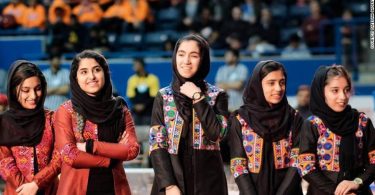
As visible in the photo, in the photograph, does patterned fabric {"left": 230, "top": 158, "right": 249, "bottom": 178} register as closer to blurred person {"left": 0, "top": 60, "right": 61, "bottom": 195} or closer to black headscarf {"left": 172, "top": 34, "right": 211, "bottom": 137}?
black headscarf {"left": 172, "top": 34, "right": 211, "bottom": 137}

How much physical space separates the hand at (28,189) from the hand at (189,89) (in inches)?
45.6

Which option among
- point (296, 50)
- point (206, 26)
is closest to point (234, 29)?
Result: point (206, 26)

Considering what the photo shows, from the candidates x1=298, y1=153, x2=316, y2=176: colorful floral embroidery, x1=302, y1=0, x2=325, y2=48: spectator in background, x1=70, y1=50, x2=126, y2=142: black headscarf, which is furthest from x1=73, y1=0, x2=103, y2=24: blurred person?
x1=298, y1=153, x2=316, y2=176: colorful floral embroidery

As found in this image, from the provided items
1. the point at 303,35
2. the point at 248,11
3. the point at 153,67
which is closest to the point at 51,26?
the point at 153,67

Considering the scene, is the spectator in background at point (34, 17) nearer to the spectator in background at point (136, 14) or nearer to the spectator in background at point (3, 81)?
the spectator in background at point (3, 81)

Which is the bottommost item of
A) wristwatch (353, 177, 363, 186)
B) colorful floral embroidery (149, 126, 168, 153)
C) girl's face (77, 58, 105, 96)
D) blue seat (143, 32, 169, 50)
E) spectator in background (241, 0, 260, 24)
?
wristwatch (353, 177, 363, 186)

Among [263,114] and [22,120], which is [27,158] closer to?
[22,120]

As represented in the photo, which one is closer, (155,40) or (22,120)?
(22,120)

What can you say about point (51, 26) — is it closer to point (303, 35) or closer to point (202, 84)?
point (303, 35)

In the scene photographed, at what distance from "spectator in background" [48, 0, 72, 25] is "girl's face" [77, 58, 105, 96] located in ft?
33.5

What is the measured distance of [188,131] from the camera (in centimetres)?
557

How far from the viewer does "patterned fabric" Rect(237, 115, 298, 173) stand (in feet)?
18.5

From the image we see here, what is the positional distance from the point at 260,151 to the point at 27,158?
60.8 inches

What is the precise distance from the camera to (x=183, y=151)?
556cm
